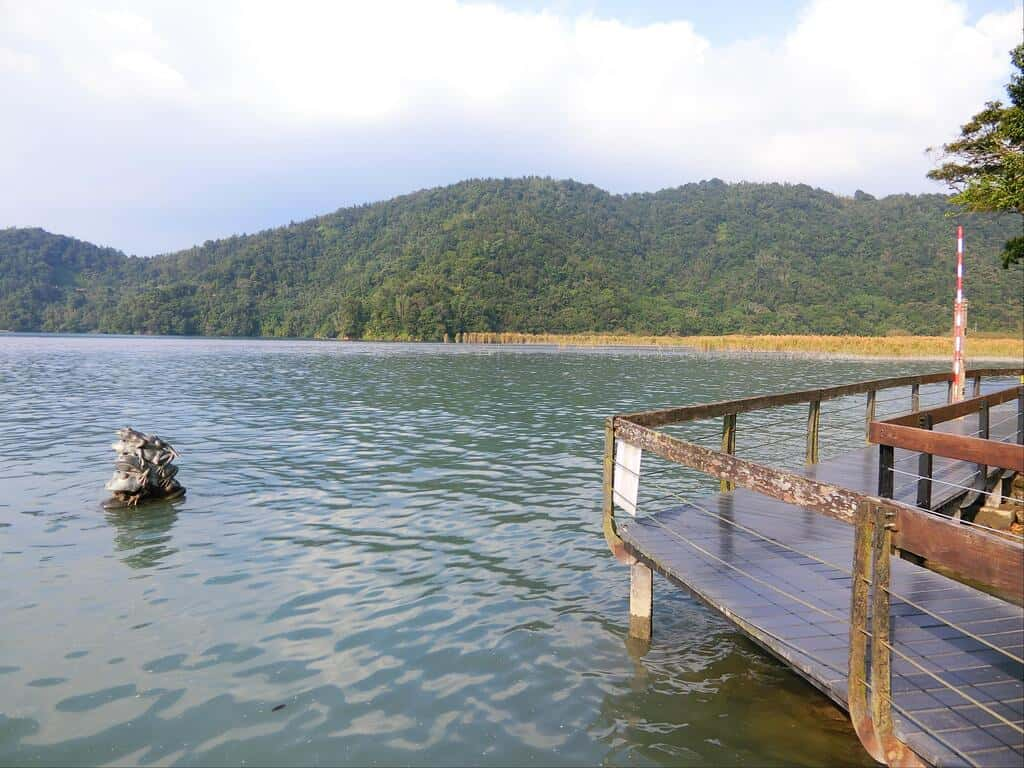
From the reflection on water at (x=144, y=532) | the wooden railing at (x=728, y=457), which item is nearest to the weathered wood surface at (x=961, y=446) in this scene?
the wooden railing at (x=728, y=457)

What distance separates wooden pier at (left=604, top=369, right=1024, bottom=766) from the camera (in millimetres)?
2928

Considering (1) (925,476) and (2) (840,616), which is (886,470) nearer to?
(1) (925,476)

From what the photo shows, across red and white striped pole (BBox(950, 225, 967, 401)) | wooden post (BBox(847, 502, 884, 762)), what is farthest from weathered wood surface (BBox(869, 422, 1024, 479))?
red and white striped pole (BBox(950, 225, 967, 401))

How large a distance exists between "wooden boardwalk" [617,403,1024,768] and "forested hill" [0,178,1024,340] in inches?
4182

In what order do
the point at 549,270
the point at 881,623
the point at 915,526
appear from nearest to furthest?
1. the point at 915,526
2. the point at 881,623
3. the point at 549,270

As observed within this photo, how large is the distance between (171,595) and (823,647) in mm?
5497

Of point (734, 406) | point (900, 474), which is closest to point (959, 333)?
point (900, 474)

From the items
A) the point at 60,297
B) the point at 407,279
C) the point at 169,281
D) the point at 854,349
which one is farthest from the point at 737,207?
the point at 60,297

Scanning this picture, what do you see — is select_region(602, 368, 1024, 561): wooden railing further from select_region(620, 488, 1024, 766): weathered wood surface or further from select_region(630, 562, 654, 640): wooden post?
select_region(620, 488, 1024, 766): weathered wood surface

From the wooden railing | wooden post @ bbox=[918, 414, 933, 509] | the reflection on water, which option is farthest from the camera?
the reflection on water

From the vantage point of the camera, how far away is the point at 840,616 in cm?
446

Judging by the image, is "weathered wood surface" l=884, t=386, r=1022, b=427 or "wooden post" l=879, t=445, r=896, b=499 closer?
"wooden post" l=879, t=445, r=896, b=499

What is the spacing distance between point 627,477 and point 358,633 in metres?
2.57

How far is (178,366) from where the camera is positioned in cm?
3925
